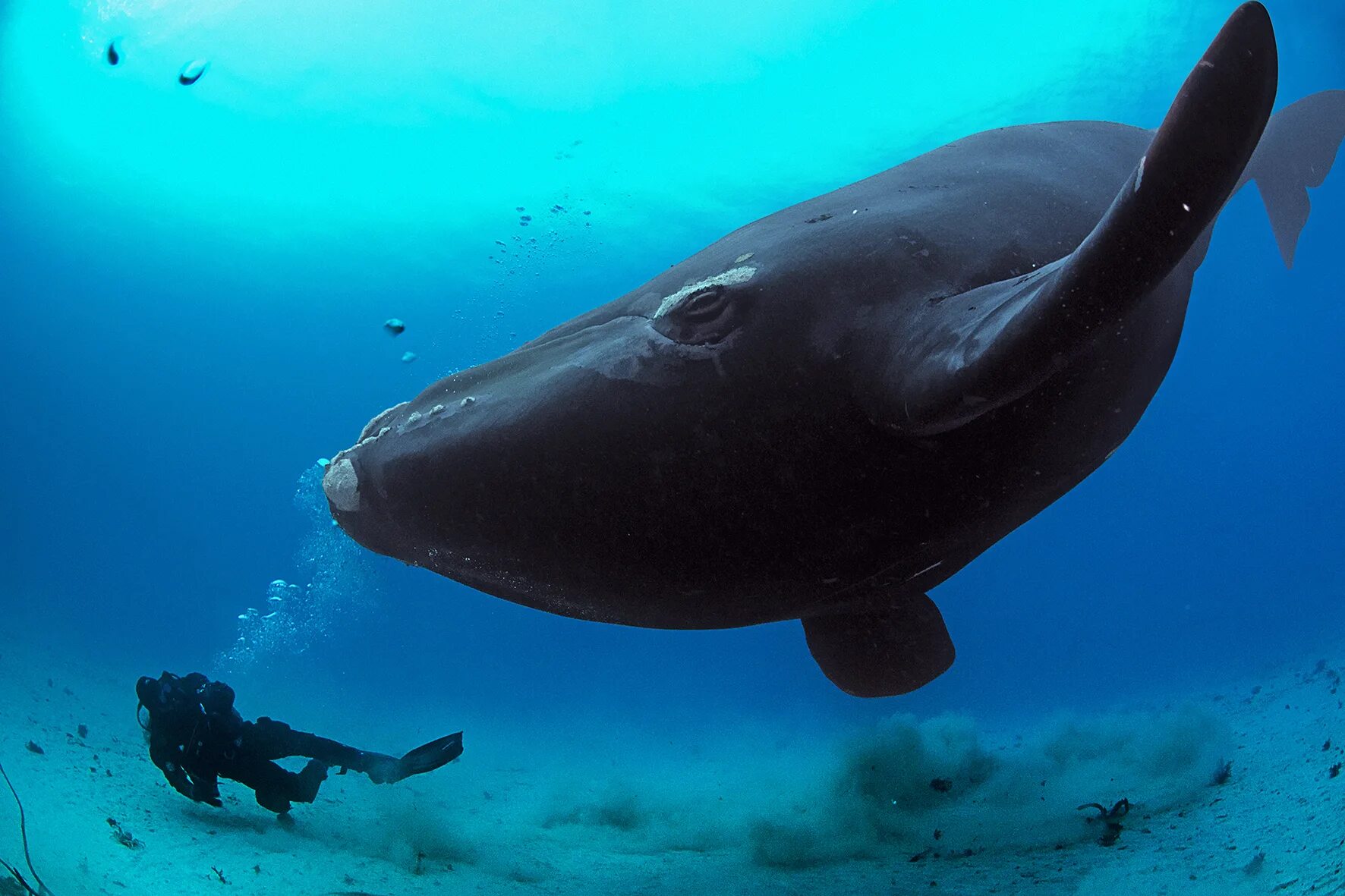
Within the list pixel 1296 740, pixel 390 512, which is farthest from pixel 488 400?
pixel 1296 740

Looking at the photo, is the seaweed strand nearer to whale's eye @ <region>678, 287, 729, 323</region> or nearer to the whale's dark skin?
the whale's dark skin

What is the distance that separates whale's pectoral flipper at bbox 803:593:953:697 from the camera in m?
2.92

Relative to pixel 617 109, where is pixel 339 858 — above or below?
below

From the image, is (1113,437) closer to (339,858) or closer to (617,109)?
(339,858)

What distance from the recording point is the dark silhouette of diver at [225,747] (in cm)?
929

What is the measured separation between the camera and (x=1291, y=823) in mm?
8445

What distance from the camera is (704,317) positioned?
7.08 ft

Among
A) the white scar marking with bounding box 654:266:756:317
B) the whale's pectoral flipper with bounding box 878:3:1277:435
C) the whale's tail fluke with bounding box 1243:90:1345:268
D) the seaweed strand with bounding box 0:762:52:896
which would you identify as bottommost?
the seaweed strand with bounding box 0:762:52:896

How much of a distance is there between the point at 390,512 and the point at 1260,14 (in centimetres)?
231

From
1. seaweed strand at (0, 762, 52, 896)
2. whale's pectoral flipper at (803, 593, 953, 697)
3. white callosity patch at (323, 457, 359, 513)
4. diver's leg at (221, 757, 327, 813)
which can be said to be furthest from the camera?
diver's leg at (221, 757, 327, 813)

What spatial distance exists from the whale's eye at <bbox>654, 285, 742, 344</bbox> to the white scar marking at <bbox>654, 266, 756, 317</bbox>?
20 millimetres

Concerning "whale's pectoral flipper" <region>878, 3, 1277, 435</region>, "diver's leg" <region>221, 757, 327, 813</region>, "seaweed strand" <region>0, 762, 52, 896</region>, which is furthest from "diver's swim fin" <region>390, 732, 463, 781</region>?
"whale's pectoral flipper" <region>878, 3, 1277, 435</region>

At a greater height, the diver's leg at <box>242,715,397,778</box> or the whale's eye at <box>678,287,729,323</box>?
the diver's leg at <box>242,715,397,778</box>

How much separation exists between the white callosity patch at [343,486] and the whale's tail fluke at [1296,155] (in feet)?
15.7
